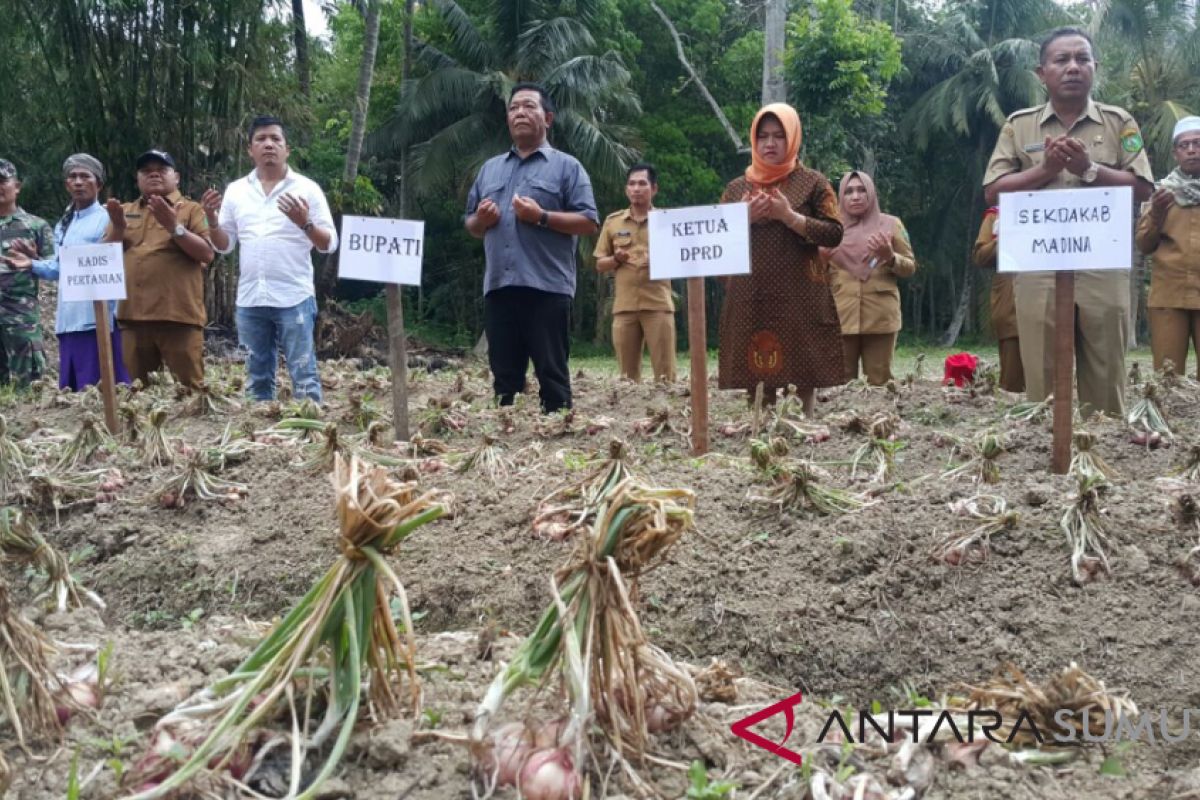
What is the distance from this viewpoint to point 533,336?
16.5 feet

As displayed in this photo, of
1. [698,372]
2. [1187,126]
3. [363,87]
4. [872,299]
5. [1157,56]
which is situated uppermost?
[1157,56]

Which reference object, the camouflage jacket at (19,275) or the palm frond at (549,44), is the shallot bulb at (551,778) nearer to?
the camouflage jacket at (19,275)

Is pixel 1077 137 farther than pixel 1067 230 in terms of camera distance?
Yes

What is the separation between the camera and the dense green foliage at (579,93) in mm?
12344

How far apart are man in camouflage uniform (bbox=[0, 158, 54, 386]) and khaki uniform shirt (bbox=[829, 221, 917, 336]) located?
4864mm

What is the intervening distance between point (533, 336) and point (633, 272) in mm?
2244

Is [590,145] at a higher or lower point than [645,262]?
higher

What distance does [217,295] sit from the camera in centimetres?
1373

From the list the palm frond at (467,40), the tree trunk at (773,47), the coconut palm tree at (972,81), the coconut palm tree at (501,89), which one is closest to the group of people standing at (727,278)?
the tree trunk at (773,47)

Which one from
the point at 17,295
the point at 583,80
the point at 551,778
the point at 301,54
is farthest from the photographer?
the point at 583,80

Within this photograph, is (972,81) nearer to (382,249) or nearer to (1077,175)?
(1077,175)

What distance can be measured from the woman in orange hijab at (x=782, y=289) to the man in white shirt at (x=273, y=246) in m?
2.08

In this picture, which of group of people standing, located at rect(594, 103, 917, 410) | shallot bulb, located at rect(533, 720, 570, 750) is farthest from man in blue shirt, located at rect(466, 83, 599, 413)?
shallot bulb, located at rect(533, 720, 570, 750)

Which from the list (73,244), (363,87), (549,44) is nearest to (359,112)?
(363,87)
